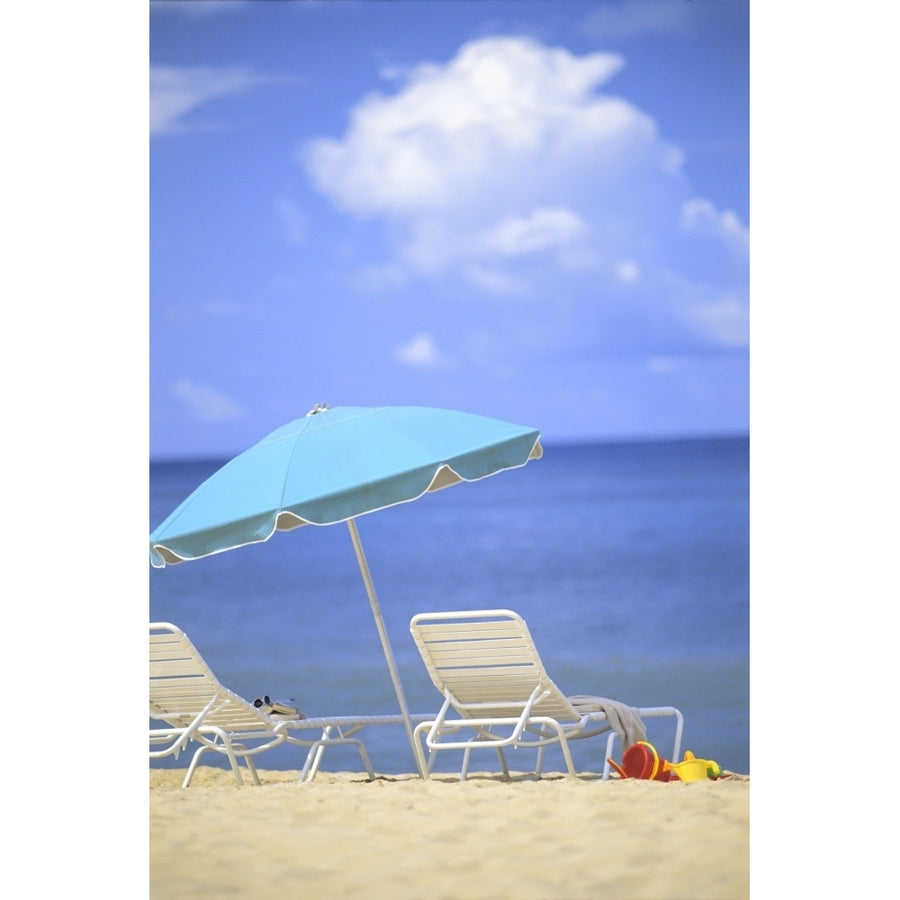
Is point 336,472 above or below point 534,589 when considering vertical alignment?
above

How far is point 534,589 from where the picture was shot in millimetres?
20141

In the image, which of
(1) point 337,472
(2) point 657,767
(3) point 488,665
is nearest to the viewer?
(1) point 337,472

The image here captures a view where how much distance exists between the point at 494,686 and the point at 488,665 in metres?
0.11

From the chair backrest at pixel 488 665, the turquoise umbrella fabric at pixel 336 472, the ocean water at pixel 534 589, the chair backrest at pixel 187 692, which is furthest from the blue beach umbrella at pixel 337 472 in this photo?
the ocean water at pixel 534 589

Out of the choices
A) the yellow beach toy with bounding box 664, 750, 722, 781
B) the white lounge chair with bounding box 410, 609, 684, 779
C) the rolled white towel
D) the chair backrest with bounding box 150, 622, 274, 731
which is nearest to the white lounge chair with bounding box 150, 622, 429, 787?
the chair backrest with bounding box 150, 622, 274, 731

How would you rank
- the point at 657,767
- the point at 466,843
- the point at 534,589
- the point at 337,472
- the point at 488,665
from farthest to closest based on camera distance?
1. the point at 534,589
2. the point at 488,665
3. the point at 657,767
4. the point at 337,472
5. the point at 466,843

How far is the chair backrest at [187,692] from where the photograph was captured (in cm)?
422

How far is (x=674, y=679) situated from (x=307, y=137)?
432 inches

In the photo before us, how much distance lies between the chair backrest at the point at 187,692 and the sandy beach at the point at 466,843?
67 centimetres

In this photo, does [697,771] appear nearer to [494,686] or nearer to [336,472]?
[494,686]

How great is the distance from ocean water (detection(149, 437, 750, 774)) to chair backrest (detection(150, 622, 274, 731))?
16.3ft

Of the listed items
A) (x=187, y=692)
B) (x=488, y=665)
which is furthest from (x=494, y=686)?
(x=187, y=692)
